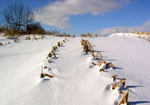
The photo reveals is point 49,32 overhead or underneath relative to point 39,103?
overhead

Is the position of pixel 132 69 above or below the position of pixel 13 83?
above

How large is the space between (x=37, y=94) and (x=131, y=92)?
0.74 metres

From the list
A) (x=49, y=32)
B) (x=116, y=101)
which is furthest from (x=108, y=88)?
(x=49, y=32)

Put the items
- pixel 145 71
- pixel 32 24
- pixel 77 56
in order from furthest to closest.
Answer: pixel 32 24
pixel 77 56
pixel 145 71

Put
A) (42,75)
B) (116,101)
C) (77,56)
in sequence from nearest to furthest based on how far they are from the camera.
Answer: (116,101), (42,75), (77,56)

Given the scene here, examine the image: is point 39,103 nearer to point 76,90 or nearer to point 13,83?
point 76,90

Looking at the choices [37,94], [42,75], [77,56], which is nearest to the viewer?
[37,94]

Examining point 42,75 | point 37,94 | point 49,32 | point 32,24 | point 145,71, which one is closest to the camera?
point 37,94

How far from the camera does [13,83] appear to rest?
4.71 feet

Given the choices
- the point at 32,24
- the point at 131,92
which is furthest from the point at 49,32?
the point at 131,92

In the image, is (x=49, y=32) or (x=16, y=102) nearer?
(x=16, y=102)

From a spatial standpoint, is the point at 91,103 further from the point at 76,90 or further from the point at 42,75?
the point at 42,75

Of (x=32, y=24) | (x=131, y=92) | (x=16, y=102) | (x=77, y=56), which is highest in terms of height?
(x=32, y=24)

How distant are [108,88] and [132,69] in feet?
2.08
